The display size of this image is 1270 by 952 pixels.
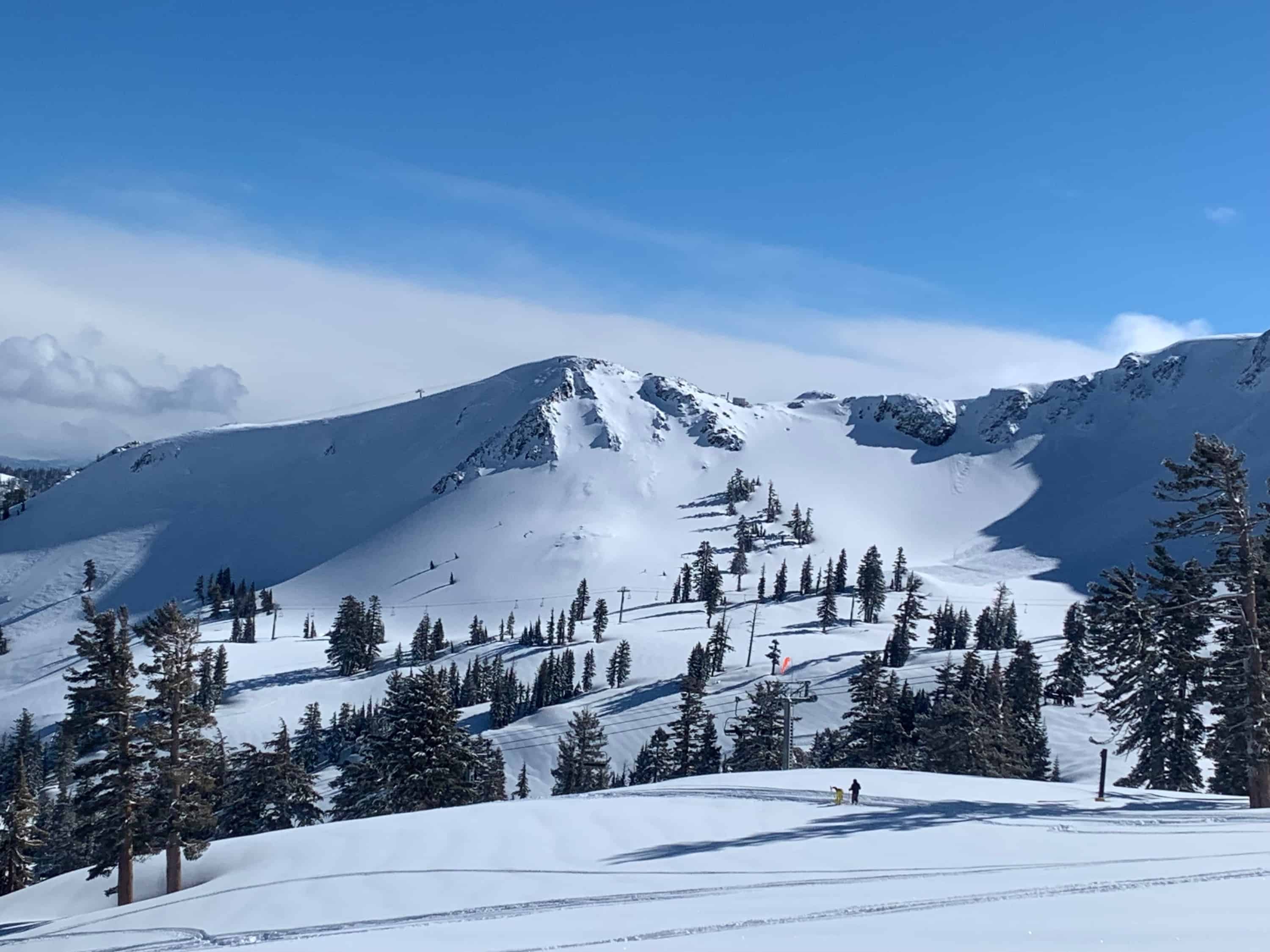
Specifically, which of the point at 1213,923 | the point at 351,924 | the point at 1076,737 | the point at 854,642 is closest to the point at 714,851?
the point at 351,924

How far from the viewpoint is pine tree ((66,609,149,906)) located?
34.2 meters

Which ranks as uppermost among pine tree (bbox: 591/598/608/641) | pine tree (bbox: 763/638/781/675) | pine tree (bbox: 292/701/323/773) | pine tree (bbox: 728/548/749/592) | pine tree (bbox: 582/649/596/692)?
pine tree (bbox: 728/548/749/592)

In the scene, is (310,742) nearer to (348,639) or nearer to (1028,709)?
(348,639)

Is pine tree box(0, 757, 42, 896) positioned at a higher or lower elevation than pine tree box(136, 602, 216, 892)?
lower

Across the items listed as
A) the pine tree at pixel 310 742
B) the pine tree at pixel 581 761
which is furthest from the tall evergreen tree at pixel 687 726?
the pine tree at pixel 310 742

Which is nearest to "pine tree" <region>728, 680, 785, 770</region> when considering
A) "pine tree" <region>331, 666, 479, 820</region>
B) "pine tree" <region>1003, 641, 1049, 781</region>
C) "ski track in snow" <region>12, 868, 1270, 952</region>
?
"pine tree" <region>1003, 641, 1049, 781</region>

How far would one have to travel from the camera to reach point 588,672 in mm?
123562

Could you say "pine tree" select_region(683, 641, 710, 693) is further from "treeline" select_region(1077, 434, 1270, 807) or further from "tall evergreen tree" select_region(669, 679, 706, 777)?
"treeline" select_region(1077, 434, 1270, 807)

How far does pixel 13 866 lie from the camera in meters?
43.3

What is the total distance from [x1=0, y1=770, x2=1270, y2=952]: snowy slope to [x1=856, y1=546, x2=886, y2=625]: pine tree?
365 feet

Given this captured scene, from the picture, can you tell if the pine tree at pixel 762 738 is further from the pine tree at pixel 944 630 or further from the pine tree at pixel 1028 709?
the pine tree at pixel 944 630

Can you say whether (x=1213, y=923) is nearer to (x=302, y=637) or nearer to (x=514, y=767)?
(x=514, y=767)

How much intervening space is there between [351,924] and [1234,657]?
1356 inches

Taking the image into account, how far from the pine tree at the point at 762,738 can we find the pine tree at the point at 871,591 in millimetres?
88437
